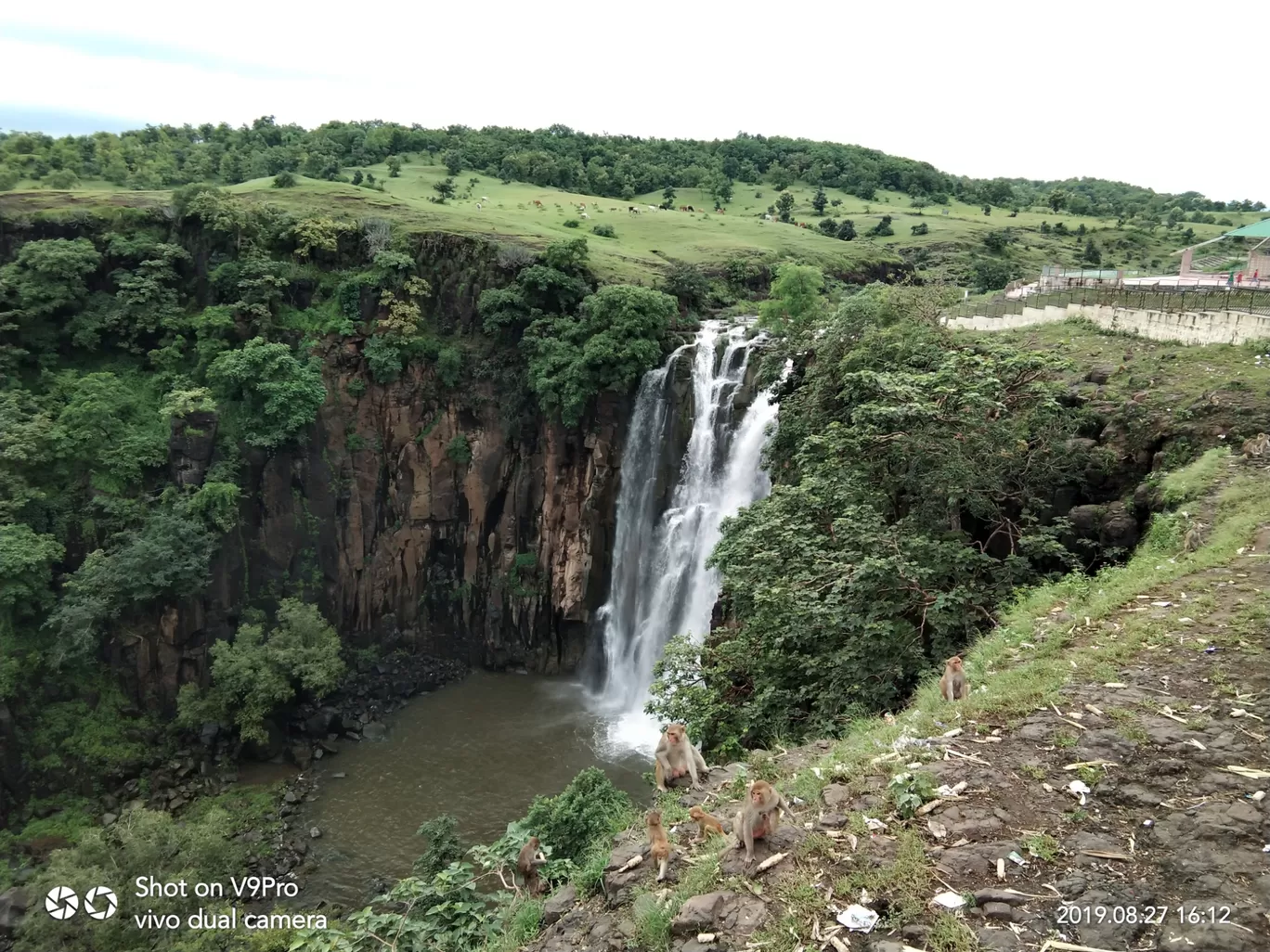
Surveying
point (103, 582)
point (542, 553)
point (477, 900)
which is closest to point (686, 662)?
point (477, 900)

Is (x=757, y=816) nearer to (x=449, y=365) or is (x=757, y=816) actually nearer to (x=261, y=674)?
(x=261, y=674)

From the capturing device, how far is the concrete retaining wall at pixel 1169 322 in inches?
612

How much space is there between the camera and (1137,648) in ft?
27.6

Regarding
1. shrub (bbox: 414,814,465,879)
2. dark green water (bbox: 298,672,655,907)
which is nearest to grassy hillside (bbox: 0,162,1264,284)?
dark green water (bbox: 298,672,655,907)

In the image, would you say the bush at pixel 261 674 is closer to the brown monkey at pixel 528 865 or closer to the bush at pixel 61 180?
the brown monkey at pixel 528 865

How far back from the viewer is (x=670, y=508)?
24344mm

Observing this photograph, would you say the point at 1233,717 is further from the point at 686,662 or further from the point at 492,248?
the point at 492,248

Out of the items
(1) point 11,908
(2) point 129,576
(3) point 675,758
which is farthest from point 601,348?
(1) point 11,908

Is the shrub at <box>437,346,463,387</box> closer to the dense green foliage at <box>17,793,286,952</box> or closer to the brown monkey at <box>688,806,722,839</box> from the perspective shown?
the dense green foliage at <box>17,793,286,952</box>

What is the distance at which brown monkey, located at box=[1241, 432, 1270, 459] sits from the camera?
11742mm

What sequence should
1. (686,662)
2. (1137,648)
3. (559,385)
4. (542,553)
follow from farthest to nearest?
(542,553) < (559,385) < (686,662) < (1137,648)

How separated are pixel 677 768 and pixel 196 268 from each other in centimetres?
2758
